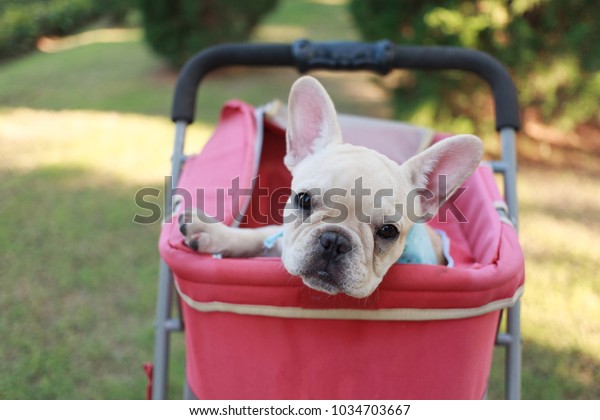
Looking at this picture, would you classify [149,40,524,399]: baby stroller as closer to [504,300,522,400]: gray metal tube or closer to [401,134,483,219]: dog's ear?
[504,300,522,400]: gray metal tube

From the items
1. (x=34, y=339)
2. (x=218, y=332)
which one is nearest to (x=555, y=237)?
(x=218, y=332)

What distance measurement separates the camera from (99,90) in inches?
291

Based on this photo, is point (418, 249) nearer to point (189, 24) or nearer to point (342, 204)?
point (342, 204)

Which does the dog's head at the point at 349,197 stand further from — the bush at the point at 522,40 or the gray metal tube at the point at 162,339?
the bush at the point at 522,40

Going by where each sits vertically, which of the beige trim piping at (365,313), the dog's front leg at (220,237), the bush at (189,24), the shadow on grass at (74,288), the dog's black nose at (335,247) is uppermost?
the bush at (189,24)

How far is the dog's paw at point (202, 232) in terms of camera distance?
152 cm

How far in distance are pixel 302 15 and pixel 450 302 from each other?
12.2m

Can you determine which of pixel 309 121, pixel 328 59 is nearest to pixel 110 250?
pixel 328 59

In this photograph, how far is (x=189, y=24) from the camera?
7293mm

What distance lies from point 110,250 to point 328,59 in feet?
7.41

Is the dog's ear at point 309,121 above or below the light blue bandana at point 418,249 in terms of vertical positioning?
above

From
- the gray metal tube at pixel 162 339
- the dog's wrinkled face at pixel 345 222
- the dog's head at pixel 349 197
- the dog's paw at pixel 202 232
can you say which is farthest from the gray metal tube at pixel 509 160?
the gray metal tube at pixel 162 339
